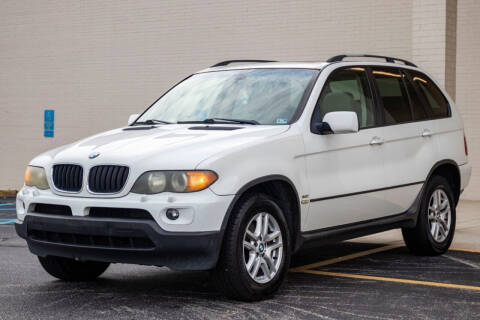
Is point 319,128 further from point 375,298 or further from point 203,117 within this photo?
point 375,298

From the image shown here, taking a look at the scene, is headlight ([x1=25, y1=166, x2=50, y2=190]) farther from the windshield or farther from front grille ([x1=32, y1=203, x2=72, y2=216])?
the windshield

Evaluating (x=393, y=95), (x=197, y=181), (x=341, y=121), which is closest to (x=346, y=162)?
(x=341, y=121)

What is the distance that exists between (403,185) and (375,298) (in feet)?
6.02

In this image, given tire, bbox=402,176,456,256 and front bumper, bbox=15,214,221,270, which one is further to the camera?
tire, bbox=402,176,456,256

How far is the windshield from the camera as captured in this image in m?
7.14

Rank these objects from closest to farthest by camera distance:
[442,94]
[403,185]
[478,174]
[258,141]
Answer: [258,141] < [403,185] < [442,94] < [478,174]

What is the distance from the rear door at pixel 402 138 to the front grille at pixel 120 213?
269 cm

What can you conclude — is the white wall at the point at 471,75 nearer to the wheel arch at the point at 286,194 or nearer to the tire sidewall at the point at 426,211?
the tire sidewall at the point at 426,211

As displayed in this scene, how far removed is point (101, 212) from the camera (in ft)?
20.1

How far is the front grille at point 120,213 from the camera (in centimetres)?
597

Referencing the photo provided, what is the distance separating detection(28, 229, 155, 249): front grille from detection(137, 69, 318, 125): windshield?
1.56m

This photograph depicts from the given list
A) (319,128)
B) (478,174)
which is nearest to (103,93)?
(478,174)

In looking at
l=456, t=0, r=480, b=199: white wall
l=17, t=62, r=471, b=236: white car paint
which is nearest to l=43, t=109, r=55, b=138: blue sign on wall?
l=456, t=0, r=480, b=199: white wall

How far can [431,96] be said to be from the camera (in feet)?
29.7
